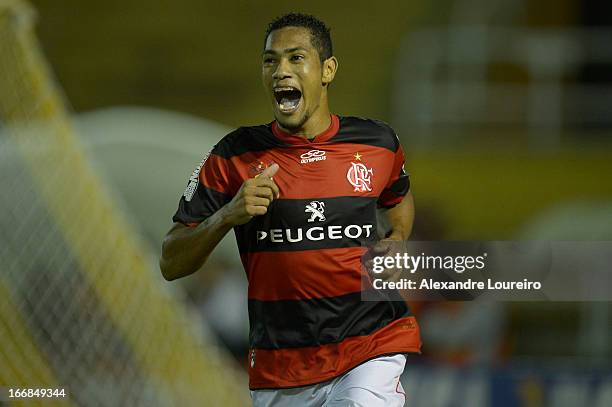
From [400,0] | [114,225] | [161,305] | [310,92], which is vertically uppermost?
[400,0]

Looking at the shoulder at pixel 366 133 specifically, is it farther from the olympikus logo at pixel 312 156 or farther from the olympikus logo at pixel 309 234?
the olympikus logo at pixel 309 234

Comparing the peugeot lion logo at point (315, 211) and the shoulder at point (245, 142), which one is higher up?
the shoulder at point (245, 142)

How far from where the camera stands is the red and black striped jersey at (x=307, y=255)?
308cm

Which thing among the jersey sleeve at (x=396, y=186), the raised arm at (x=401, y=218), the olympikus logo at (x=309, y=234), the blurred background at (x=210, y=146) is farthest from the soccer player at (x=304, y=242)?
the blurred background at (x=210, y=146)

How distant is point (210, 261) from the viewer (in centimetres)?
586

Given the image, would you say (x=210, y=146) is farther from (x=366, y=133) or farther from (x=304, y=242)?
(x=304, y=242)

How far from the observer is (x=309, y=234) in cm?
312

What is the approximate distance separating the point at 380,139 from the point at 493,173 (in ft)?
9.86

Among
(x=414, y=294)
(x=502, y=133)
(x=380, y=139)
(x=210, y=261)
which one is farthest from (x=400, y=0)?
(x=380, y=139)

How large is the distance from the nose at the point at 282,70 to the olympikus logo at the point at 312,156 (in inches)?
9.6

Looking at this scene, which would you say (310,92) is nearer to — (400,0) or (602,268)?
(602,268)

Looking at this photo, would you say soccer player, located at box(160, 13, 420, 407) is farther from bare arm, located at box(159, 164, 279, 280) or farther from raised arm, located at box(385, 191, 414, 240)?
raised arm, located at box(385, 191, 414, 240)

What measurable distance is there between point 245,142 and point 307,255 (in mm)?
408

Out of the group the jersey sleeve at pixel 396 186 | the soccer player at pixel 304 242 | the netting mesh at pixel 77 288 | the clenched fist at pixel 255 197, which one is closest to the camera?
the clenched fist at pixel 255 197
